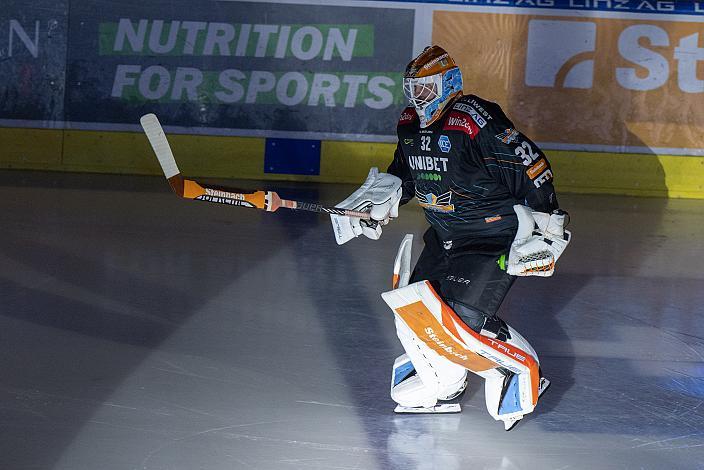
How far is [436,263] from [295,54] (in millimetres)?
7021

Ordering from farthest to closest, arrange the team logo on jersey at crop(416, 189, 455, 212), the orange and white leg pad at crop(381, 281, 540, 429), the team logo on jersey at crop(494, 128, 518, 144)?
the team logo on jersey at crop(416, 189, 455, 212) < the team logo on jersey at crop(494, 128, 518, 144) < the orange and white leg pad at crop(381, 281, 540, 429)

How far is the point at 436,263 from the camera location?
466cm

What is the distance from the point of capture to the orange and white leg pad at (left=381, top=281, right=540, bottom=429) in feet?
14.1

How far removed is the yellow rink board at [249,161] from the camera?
37.1ft

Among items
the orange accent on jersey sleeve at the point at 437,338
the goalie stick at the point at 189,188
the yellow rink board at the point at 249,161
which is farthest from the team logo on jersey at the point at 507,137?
the yellow rink board at the point at 249,161

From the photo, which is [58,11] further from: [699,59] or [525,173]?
[525,173]

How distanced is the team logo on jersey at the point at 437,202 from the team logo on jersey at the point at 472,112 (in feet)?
1.13

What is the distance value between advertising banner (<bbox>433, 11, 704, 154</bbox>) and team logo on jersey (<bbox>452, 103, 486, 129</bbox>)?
6.93 metres

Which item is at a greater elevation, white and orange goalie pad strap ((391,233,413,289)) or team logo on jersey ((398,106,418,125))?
team logo on jersey ((398,106,418,125))

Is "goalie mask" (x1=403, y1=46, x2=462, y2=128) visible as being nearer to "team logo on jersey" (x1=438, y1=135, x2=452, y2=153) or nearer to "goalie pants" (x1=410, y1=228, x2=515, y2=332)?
"team logo on jersey" (x1=438, y1=135, x2=452, y2=153)

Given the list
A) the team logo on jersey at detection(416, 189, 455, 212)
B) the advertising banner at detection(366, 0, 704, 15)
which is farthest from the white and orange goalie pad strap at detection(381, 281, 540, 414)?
the advertising banner at detection(366, 0, 704, 15)

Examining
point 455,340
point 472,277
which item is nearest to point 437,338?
point 455,340

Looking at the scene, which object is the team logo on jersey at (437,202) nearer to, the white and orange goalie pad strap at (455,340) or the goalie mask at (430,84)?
the goalie mask at (430,84)

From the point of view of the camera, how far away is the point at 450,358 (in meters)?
4.50
